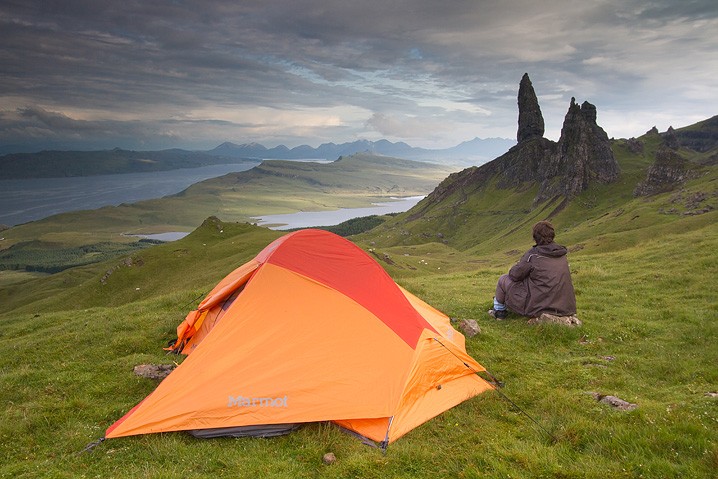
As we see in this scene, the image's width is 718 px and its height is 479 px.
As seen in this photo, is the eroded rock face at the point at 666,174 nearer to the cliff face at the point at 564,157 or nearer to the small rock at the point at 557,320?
the cliff face at the point at 564,157

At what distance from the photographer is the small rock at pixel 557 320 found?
14461 millimetres

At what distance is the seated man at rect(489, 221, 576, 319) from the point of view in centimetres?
1435

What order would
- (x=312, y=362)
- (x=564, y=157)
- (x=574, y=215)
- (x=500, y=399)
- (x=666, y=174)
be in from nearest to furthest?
1. (x=500, y=399)
2. (x=312, y=362)
3. (x=666, y=174)
4. (x=574, y=215)
5. (x=564, y=157)

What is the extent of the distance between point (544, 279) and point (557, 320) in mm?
1466

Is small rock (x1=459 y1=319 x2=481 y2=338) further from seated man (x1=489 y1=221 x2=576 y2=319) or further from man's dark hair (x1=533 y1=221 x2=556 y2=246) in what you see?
man's dark hair (x1=533 y1=221 x2=556 y2=246)

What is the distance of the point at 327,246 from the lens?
13.7 metres

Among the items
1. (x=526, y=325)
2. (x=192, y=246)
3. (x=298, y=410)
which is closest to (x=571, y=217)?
(x=192, y=246)

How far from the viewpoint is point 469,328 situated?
14.7 meters

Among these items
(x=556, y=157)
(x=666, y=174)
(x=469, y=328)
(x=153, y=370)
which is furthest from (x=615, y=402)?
(x=556, y=157)

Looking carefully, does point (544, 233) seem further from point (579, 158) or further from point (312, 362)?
point (579, 158)

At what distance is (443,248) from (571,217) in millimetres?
43349

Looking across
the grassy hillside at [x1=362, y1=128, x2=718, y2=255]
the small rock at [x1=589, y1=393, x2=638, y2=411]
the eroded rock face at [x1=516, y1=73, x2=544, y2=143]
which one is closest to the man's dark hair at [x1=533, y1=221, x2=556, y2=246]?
the small rock at [x1=589, y1=393, x2=638, y2=411]

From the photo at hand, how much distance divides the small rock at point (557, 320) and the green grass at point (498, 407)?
0.39 metres

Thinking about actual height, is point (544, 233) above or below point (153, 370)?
above
